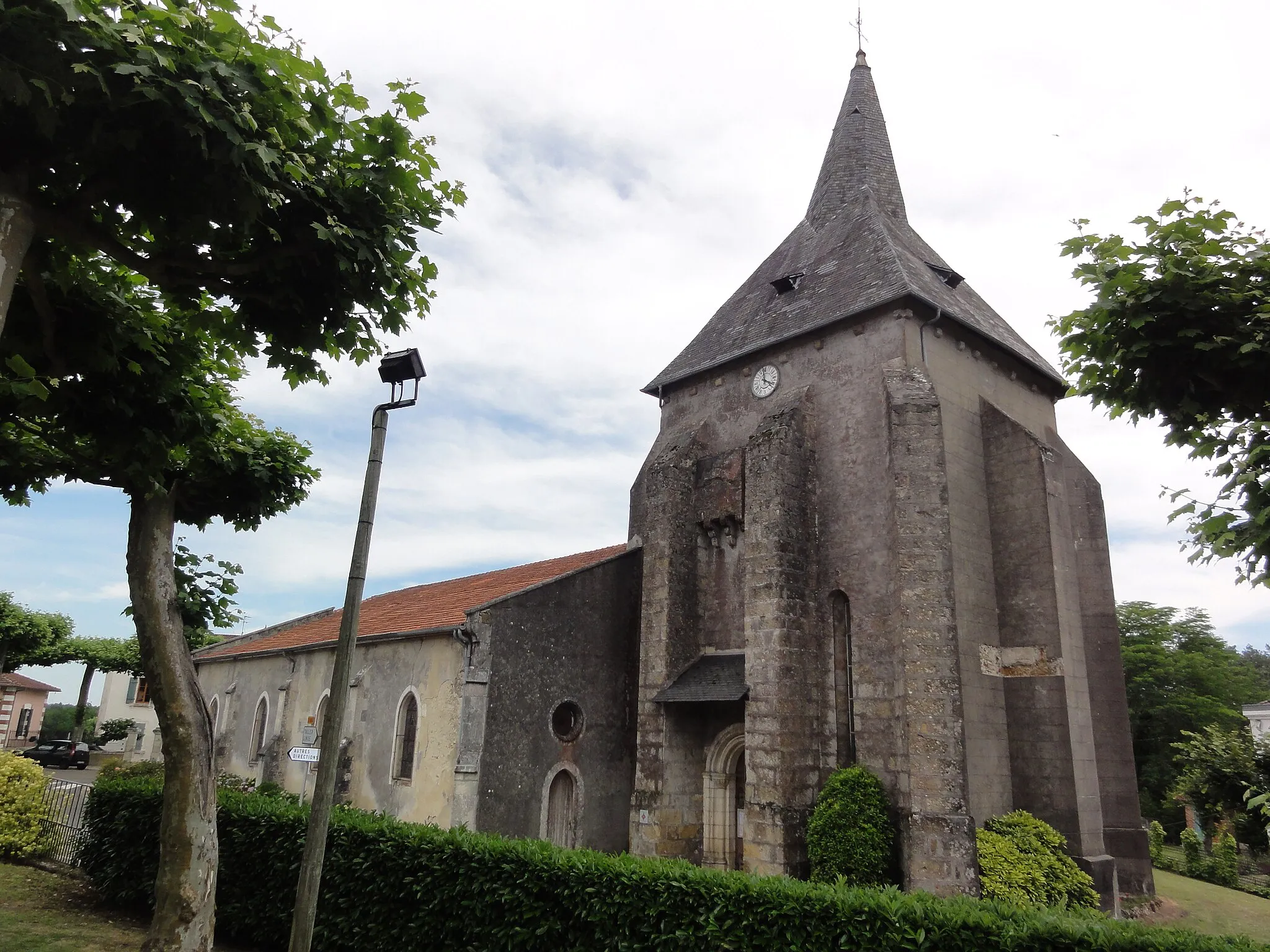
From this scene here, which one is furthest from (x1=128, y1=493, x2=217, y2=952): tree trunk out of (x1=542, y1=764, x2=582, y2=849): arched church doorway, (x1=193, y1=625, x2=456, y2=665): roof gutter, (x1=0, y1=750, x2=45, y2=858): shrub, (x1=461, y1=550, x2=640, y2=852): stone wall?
(x1=542, y1=764, x2=582, y2=849): arched church doorway

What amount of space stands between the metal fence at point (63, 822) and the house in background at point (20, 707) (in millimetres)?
48355

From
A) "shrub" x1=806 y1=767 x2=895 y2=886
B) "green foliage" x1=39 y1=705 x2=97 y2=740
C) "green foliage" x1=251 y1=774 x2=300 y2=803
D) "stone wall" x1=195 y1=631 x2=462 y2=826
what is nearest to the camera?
"shrub" x1=806 y1=767 x2=895 y2=886

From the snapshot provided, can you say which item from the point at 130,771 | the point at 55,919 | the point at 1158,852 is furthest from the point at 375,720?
the point at 1158,852

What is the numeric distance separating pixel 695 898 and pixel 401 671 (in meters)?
11.9

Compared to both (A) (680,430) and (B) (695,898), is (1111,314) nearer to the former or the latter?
(B) (695,898)

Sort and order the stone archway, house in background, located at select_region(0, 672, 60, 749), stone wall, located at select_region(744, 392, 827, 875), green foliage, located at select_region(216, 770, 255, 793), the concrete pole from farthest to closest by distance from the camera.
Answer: house in background, located at select_region(0, 672, 60, 749)
green foliage, located at select_region(216, 770, 255, 793)
the stone archway
stone wall, located at select_region(744, 392, 827, 875)
the concrete pole

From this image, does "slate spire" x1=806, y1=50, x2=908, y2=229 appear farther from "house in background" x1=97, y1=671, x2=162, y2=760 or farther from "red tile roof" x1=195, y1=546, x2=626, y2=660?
"house in background" x1=97, y1=671, x2=162, y2=760

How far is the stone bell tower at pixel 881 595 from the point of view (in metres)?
14.4

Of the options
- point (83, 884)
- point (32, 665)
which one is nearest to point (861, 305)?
point (83, 884)

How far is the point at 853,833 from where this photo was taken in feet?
44.4

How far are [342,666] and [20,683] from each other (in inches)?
2891

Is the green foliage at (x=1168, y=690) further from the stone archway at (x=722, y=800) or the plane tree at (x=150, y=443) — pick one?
the plane tree at (x=150, y=443)

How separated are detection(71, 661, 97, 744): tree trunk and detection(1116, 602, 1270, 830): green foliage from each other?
51.0 m

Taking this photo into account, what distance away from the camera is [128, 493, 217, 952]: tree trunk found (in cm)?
892
